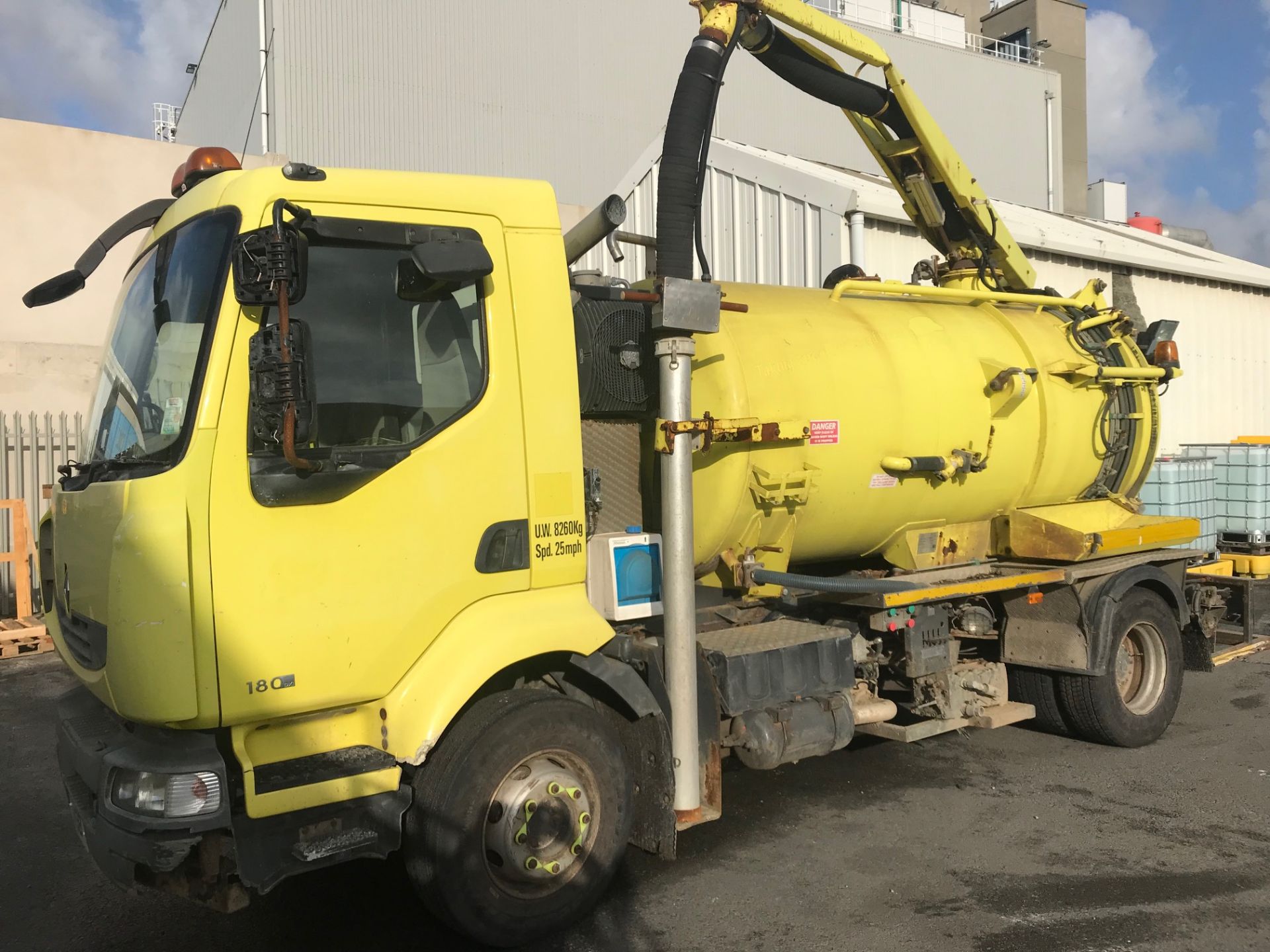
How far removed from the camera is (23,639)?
970 centimetres

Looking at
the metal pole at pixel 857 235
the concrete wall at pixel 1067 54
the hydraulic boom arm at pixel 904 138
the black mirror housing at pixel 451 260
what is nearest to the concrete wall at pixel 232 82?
the metal pole at pixel 857 235

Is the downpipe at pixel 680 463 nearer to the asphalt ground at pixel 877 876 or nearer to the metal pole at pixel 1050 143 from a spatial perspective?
the asphalt ground at pixel 877 876

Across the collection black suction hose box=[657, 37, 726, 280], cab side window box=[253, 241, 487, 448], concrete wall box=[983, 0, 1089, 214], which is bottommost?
cab side window box=[253, 241, 487, 448]

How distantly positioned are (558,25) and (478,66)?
2302mm

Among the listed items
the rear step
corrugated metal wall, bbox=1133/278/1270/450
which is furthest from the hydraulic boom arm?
corrugated metal wall, bbox=1133/278/1270/450

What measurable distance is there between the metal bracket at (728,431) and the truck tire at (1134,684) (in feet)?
9.35

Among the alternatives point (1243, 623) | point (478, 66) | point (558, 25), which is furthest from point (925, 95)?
point (1243, 623)

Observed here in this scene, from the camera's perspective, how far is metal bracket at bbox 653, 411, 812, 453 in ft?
13.8

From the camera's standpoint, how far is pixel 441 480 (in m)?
3.57

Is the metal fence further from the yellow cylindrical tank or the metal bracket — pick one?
the metal bracket

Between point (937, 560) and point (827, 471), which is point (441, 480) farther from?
point (937, 560)

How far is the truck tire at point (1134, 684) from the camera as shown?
20.7ft

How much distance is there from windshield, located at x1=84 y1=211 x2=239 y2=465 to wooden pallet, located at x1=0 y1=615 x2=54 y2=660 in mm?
6944

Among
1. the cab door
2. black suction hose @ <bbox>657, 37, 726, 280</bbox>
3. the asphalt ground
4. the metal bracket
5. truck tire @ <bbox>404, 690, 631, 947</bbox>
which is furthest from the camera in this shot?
black suction hose @ <bbox>657, 37, 726, 280</bbox>
